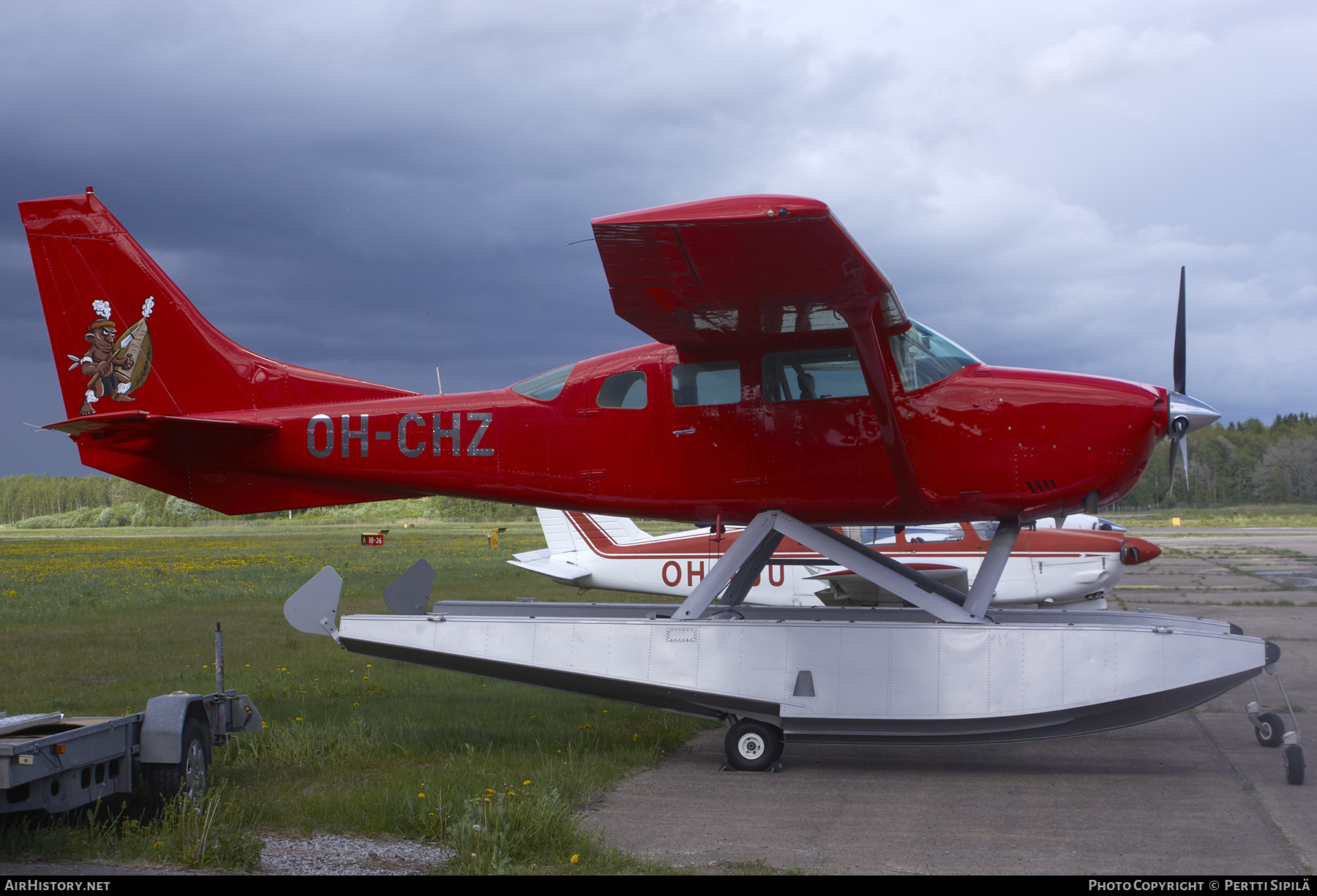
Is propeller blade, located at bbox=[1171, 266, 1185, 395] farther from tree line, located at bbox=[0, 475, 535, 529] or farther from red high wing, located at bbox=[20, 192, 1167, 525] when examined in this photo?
tree line, located at bbox=[0, 475, 535, 529]

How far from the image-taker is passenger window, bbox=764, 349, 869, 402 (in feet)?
24.4

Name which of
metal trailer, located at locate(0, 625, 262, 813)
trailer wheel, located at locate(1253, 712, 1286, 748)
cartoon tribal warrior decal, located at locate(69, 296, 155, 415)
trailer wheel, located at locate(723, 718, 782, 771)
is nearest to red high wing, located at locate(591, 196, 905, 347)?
trailer wheel, located at locate(723, 718, 782, 771)

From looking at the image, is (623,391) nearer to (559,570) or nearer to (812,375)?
(812,375)

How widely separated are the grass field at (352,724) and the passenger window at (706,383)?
2934 millimetres

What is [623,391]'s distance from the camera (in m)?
7.92

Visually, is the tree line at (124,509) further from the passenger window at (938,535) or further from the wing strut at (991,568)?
the wing strut at (991,568)

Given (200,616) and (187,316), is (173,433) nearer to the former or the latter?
(187,316)

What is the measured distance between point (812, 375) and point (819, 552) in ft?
4.86

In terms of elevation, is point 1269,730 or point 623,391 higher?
point 623,391

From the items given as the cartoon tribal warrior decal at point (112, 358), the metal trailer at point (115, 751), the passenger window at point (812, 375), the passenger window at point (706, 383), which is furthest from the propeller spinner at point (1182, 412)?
the cartoon tribal warrior decal at point (112, 358)

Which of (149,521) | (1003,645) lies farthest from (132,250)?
(149,521)

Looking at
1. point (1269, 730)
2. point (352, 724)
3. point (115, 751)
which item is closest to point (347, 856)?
point (115, 751)

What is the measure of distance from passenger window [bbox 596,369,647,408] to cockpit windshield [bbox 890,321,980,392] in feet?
6.81

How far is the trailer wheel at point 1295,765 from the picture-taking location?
6539mm
